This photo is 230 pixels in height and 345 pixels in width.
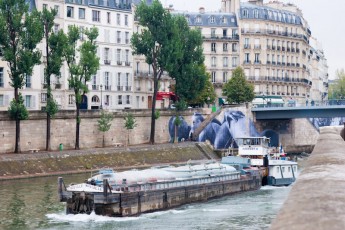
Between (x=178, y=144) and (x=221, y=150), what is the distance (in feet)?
19.9

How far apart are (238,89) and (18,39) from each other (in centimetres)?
4571

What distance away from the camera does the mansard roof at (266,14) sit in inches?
4437

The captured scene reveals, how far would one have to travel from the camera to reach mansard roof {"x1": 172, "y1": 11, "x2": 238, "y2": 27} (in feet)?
369

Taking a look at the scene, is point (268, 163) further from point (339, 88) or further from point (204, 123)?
point (339, 88)

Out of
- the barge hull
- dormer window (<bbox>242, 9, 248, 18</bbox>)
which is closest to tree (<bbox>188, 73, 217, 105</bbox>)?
dormer window (<bbox>242, 9, 248, 18</bbox>)

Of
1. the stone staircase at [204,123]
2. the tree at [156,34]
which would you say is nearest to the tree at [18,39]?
the tree at [156,34]

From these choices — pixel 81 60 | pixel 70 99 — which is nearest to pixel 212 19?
pixel 70 99

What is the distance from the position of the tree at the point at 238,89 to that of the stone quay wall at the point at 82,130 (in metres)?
13.8

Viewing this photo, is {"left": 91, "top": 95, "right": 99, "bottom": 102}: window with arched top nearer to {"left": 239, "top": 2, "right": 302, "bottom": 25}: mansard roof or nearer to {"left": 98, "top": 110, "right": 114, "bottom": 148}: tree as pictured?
{"left": 98, "top": 110, "right": 114, "bottom": 148}: tree

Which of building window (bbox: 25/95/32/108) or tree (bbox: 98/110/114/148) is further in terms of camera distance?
building window (bbox: 25/95/32/108)

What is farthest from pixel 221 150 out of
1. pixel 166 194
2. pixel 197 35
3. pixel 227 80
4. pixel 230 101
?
pixel 166 194

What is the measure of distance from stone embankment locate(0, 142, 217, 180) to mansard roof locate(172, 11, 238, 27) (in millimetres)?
33559

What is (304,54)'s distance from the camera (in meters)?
122

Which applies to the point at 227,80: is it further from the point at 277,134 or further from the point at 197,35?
the point at 197,35
